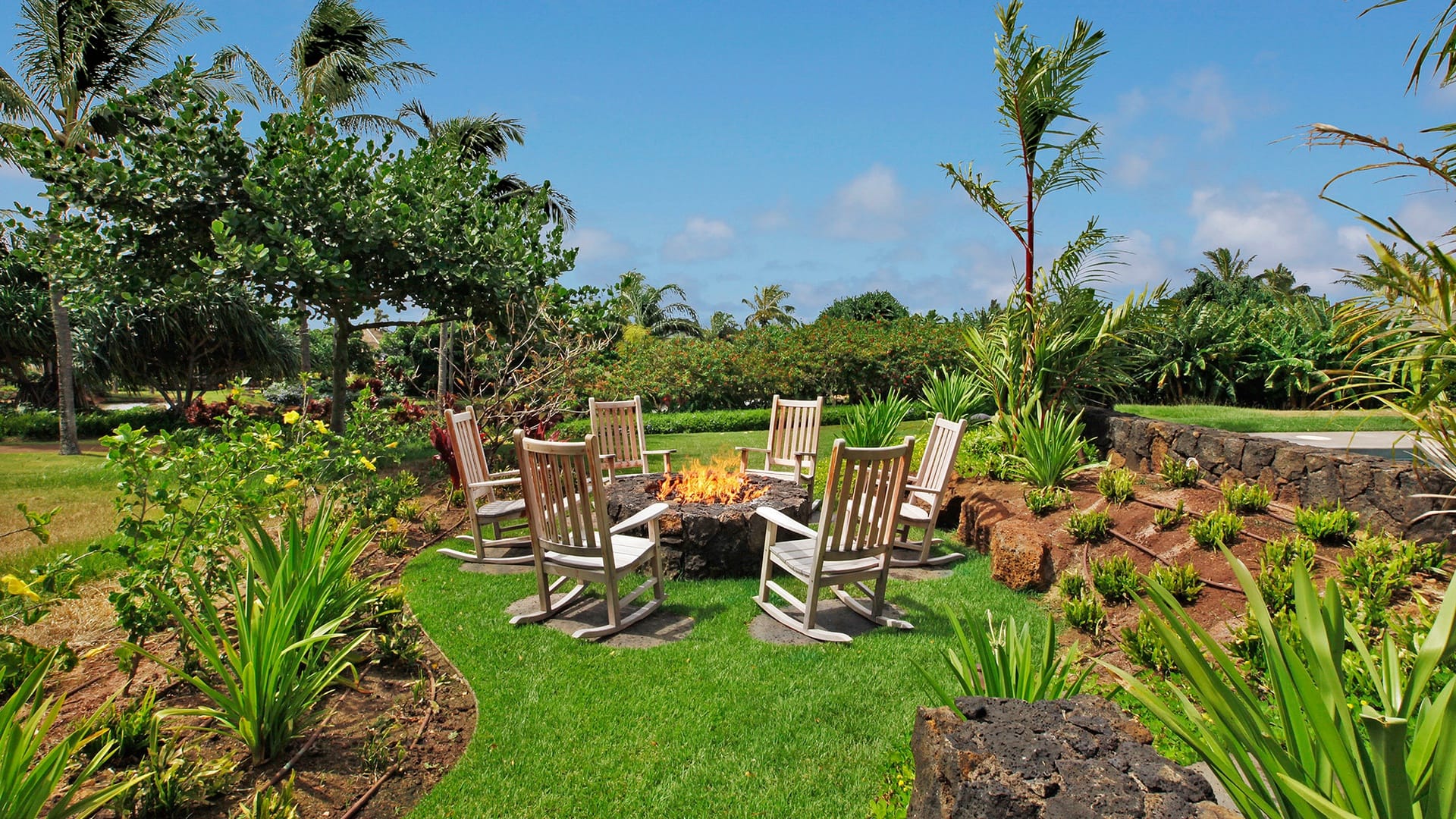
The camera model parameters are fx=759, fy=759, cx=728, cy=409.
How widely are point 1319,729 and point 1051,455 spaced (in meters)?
4.82

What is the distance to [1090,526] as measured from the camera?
16.2 ft

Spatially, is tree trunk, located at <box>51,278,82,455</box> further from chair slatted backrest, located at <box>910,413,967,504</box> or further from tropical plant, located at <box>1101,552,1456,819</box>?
tropical plant, located at <box>1101,552,1456,819</box>

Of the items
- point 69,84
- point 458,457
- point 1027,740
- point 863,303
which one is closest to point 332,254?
point 458,457

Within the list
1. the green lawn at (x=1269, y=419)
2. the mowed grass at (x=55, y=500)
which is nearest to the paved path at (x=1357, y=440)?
the green lawn at (x=1269, y=419)

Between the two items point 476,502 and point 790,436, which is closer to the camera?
point 476,502

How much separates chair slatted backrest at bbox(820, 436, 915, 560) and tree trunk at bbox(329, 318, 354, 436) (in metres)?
7.28

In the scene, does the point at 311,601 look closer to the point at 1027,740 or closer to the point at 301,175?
the point at 1027,740

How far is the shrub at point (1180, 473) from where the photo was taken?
5.40 meters

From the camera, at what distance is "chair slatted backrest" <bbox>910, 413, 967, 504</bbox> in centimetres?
540

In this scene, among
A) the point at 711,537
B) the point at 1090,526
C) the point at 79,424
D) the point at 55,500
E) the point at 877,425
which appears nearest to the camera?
the point at 1090,526

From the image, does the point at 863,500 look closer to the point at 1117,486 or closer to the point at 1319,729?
the point at 1117,486

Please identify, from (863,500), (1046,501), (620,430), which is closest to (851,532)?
(863,500)

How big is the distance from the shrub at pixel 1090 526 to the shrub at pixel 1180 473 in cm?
80

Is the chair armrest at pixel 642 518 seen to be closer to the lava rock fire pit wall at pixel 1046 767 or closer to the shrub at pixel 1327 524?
the lava rock fire pit wall at pixel 1046 767
